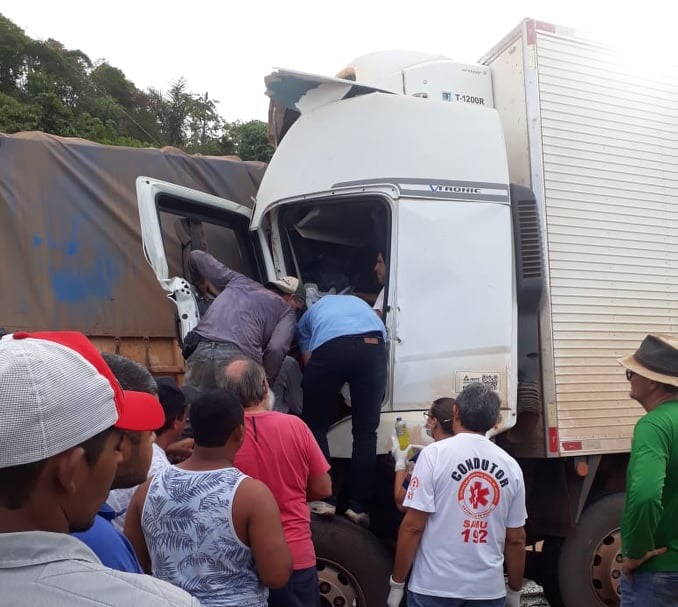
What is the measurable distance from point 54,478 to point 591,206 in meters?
3.86

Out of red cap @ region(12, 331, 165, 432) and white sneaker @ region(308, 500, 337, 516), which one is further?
white sneaker @ region(308, 500, 337, 516)

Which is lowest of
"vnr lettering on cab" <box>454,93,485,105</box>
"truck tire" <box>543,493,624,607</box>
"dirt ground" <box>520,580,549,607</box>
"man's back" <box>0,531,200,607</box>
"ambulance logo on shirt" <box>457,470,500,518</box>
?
"dirt ground" <box>520,580,549,607</box>

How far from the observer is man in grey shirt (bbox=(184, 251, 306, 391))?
356cm

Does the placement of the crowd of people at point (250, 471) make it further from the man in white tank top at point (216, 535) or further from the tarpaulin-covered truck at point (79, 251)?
the tarpaulin-covered truck at point (79, 251)

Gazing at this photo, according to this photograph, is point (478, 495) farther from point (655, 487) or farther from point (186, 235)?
point (186, 235)

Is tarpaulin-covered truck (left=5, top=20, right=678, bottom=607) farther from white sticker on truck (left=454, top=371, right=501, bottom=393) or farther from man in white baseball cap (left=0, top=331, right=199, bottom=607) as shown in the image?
man in white baseball cap (left=0, top=331, right=199, bottom=607)

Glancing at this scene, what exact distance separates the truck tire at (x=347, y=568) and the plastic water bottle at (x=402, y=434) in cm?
52

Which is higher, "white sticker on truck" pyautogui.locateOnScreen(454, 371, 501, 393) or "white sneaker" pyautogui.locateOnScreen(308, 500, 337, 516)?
"white sticker on truck" pyautogui.locateOnScreen(454, 371, 501, 393)

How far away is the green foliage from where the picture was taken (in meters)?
17.0

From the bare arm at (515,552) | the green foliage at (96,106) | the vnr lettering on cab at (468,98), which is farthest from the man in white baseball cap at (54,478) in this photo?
the green foliage at (96,106)

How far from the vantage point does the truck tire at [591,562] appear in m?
4.09

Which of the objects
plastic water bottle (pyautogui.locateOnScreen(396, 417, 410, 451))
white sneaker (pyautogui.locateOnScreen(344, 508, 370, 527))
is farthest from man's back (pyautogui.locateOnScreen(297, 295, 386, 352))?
white sneaker (pyautogui.locateOnScreen(344, 508, 370, 527))

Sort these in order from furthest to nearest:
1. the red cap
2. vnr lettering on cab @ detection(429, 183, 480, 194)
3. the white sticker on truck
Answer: vnr lettering on cab @ detection(429, 183, 480, 194) → the white sticker on truck → the red cap

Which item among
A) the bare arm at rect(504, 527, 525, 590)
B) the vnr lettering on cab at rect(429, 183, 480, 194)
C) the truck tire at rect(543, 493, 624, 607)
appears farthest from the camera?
the truck tire at rect(543, 493, 624, 607)
